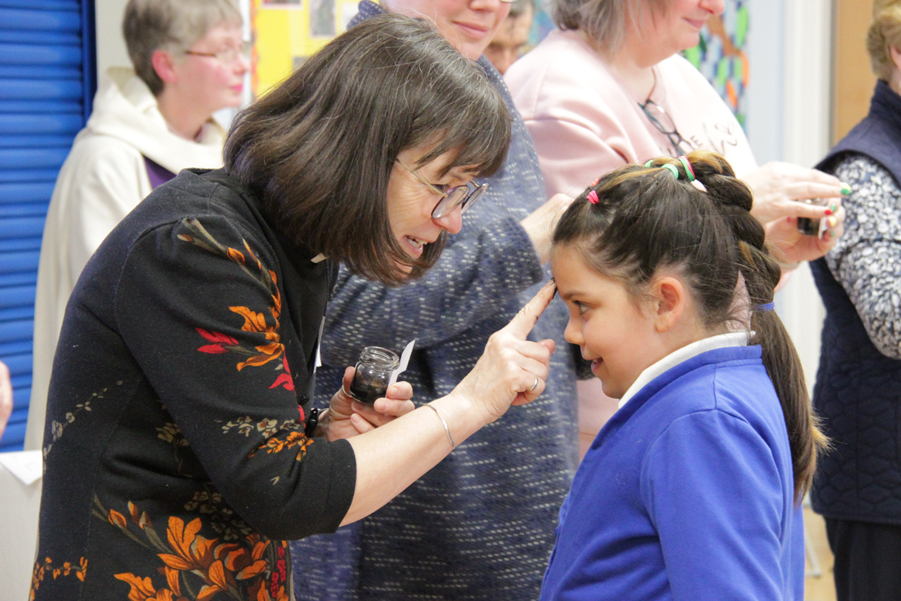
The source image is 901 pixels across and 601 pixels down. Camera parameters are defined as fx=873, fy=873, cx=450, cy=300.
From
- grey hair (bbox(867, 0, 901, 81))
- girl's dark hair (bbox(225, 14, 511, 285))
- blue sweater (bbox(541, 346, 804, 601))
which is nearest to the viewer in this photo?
blue sweater (bbox(541, 346, 804, 601))

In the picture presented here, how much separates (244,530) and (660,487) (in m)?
0.52

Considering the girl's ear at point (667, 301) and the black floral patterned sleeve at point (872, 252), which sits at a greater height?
the girl's ear at point (667, 301)

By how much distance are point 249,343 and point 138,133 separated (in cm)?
185

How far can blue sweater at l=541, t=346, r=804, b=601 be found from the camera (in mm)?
977

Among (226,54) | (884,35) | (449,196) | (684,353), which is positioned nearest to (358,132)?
(449,196)

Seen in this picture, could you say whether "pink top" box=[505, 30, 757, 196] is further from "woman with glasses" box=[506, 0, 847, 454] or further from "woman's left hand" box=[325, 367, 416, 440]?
"woman's left hand" box=[325, 367, 416, 440]

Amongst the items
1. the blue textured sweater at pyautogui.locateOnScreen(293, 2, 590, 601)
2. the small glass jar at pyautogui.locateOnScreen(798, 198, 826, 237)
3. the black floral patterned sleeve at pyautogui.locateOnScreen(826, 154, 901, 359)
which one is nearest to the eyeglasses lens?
the blue textured sweater at pyautogui.locateOnScreen(293, 2, 590, 601)

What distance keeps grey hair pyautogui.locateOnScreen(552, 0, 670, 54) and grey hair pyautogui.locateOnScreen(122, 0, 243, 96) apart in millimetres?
1362

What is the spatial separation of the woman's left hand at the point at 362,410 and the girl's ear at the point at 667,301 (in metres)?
0.37

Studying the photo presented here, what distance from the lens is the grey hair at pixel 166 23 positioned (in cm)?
271

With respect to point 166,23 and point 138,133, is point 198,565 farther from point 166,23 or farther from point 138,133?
point 166,23

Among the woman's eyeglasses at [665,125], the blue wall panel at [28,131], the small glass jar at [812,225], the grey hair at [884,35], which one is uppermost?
the grey hair at [884,35]

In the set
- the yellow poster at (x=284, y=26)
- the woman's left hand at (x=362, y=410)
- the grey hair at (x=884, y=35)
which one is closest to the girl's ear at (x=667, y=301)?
the woman's left hand at (x=362, y=410)

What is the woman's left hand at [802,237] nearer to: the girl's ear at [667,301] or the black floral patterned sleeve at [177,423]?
the girl's ear at [667,301]
